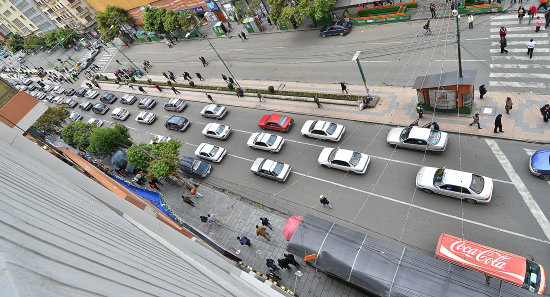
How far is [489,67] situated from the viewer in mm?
27547

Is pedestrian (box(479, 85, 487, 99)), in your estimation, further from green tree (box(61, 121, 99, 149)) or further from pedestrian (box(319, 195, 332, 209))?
green tree (box(61, 121, 99, 149))

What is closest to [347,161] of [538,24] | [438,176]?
[438,176]

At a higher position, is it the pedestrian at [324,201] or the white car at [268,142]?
the white car at [268,142]

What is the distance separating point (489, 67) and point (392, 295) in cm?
2338

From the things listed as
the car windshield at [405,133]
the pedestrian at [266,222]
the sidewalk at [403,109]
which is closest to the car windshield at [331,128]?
the sidewalk at [403,109]

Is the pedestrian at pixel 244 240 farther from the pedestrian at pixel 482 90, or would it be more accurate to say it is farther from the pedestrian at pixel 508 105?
the pedestrian at pixel 482 90

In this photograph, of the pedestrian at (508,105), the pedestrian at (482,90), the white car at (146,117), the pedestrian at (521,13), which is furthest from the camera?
the white car at (146,117)

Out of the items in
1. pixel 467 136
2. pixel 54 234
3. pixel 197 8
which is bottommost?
pixel 54 234

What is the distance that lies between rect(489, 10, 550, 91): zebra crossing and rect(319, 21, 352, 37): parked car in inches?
620

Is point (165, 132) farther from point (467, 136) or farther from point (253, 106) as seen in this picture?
point (467, 136)

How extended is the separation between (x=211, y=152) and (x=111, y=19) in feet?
175

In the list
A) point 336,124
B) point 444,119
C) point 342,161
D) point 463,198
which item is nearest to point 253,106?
point 336,124

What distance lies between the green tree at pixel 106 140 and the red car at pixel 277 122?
49.1ft

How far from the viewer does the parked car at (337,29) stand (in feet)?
130
